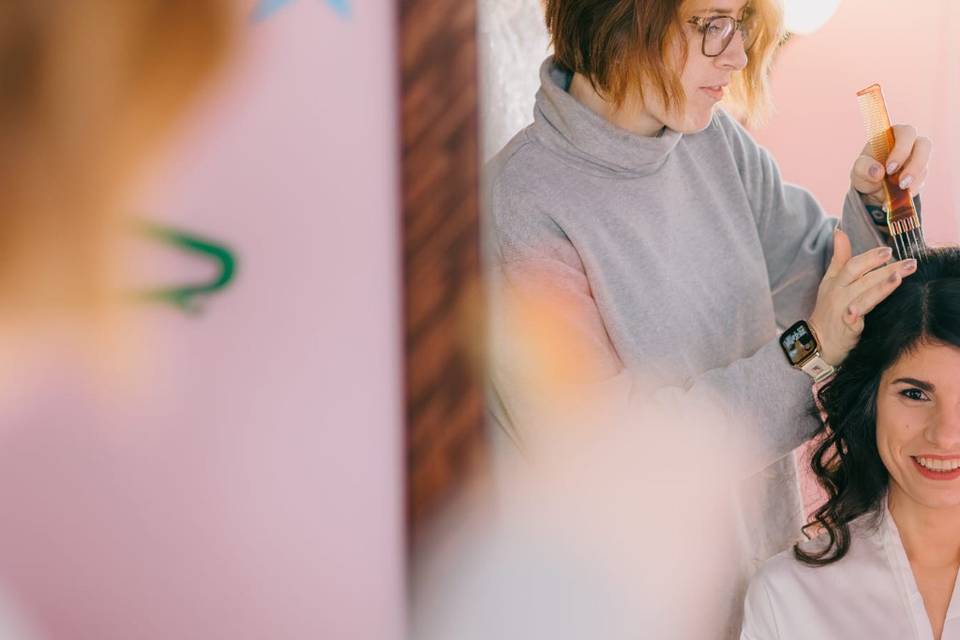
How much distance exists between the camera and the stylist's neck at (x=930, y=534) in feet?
3.14

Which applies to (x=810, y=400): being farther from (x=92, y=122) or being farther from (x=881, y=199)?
(x=92, y=122)

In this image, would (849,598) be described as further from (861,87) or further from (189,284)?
(189,284)

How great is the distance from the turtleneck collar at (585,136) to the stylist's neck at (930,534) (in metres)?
0.39

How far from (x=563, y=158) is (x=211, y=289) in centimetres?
34

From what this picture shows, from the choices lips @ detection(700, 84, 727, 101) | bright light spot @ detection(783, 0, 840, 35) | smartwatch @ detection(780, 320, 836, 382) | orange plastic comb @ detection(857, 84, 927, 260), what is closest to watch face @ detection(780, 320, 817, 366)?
smartwatch @ detection(780, 320, 836, 382)

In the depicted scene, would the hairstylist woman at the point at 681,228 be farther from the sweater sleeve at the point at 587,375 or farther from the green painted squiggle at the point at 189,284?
the green painted squiggle at the point at 189,284

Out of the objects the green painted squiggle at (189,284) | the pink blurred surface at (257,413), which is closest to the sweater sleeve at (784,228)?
the pink blurred surface at (257,413)

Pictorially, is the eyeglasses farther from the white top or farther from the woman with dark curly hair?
the white top

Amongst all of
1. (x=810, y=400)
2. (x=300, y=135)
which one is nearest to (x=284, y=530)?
(x=300, y=135)

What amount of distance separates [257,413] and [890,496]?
593 millimetres

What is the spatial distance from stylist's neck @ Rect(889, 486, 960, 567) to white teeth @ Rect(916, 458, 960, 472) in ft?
0.17

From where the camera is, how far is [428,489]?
39.2 inches

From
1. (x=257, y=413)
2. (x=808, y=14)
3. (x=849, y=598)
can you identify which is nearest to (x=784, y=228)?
(x=808, y=14)

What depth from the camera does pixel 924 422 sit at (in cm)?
93
